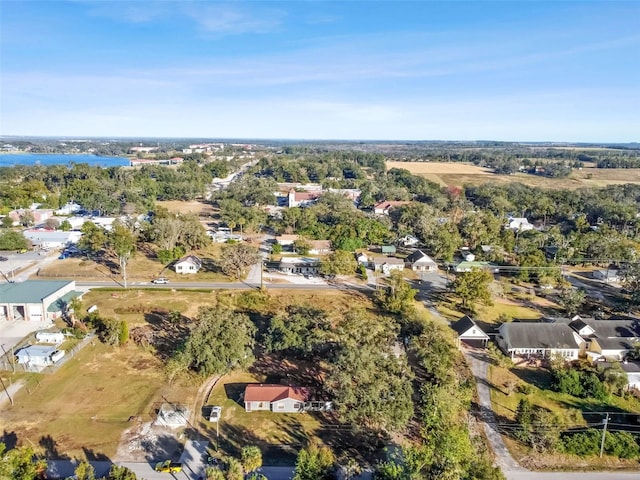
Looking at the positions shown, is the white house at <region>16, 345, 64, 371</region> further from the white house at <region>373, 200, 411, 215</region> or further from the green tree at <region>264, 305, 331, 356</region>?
the white house at <region>373, 200, 411, 215</region>

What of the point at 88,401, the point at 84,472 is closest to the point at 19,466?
the point at 84,472

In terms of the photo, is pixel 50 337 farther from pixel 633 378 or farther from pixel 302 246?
pixel 633 378

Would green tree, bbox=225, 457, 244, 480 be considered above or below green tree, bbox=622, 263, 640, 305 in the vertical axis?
below

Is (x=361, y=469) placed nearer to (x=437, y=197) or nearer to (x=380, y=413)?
(x=380, y=413)

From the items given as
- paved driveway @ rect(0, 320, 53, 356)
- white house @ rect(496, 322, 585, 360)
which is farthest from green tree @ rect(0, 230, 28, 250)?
white house @ rect(496, 322, 585, 360)

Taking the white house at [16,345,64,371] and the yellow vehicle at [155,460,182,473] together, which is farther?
the white house at [16,345,64,371]

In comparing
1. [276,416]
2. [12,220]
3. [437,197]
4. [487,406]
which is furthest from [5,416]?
[437,197]

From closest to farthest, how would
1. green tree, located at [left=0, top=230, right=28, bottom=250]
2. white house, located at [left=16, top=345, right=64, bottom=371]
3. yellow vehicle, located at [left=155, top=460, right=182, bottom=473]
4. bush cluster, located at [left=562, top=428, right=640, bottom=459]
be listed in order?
yellow vehicle, located at [left=155, top=460, right=182, bottom=473], bush cluster, located at [left=562, top=428, right=640, bottom=459], white house, located at [left=16, top=345, right=64, bottom=371], green tree, located at [left=0, top=230, right=28, bottom=250]
